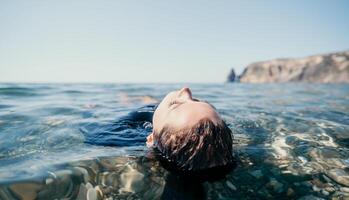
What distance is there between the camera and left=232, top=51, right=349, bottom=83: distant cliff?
72.4m

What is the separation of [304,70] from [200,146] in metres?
90.9

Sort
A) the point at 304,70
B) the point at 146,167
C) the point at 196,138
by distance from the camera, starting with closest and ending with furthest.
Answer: the point at 196,138
the point at 146,167
the point at 304,70

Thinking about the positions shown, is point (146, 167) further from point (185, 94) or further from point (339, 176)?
point (339, 176)

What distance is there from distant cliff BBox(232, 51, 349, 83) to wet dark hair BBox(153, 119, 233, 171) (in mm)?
75411

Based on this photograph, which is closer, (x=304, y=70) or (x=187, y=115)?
(x=187, y=115)

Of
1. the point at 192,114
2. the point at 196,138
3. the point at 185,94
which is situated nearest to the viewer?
the point at 196,138

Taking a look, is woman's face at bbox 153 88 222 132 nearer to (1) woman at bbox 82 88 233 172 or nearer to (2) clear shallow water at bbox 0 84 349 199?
(1) woman at bbox 82 88 233 172

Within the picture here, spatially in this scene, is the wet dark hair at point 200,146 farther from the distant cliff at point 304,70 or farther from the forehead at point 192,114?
the distant cliff at point 304,70

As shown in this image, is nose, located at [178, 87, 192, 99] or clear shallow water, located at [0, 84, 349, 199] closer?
clear shallow water, located at [0, 84, 349, 199]

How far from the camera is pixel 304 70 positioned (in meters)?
84.6

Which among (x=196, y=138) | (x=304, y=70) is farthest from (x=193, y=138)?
(x=304, y=70)

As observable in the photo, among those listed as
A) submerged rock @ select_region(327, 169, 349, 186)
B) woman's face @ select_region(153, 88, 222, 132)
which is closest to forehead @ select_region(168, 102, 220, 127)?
woman's face @ select_region(153, 88, 222, 132)

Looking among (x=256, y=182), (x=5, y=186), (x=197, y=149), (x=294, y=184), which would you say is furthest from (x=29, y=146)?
(x=294, y=184)

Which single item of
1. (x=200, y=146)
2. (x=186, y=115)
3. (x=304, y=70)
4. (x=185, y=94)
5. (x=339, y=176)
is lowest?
(x=339, y=176)
